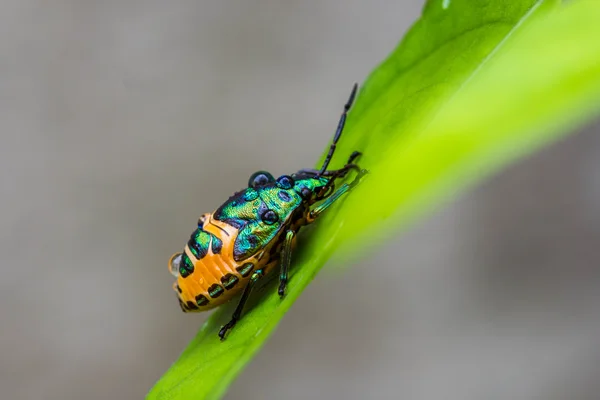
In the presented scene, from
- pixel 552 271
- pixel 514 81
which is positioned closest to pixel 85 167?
pixel 552 271

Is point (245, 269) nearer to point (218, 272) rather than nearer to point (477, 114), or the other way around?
point (218, 272)

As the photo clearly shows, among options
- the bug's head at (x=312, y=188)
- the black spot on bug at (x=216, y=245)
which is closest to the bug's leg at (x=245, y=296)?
the black spot on bug at (x=216, y=245)

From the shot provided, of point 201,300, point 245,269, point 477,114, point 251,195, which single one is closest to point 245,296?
point 245,269

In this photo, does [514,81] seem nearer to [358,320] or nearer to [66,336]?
[358,320]

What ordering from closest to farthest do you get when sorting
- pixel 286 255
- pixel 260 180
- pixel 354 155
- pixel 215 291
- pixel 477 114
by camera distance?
pixel 477 114
pixel 354 155
pixel 286 255
pixel 215 291
pixel 260 180

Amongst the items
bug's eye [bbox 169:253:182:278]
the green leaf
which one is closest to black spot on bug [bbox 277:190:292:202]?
bug's eye [bbox 169:253:182:278]

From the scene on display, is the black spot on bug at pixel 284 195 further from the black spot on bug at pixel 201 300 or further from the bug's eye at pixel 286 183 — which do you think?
the black spot on bug at pixel 201 300
